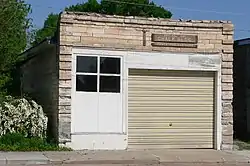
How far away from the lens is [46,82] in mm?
20172

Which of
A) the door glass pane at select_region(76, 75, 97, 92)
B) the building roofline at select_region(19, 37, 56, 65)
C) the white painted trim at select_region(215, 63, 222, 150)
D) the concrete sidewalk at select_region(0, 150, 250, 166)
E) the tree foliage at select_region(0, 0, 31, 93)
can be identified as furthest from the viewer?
the tree foliage at select_region(0, 0, 31, 93)

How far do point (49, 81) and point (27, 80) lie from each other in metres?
6.00

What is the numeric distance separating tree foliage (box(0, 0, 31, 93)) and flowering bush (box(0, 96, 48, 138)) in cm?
305

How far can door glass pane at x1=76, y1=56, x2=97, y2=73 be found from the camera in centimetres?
1789

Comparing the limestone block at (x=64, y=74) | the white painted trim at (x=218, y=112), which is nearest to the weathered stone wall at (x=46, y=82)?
the limestone block at (x=64, y=74)

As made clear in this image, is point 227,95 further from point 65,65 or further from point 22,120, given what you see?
point 22,120

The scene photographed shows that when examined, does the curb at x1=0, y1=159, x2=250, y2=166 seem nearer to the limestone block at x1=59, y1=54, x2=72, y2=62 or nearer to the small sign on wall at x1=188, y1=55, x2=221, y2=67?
the limestone block at x1=59, y1=54, x2=72, y2=62

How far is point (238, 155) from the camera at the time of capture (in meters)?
17.9

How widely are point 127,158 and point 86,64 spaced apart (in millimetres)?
3427

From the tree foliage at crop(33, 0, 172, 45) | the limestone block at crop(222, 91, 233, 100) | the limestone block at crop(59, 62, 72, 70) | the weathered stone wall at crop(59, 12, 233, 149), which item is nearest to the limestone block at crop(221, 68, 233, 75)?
the weathered stone wall at crop(59, 12, 233, 149)

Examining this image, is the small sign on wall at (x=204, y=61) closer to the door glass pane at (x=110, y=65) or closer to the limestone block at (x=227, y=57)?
the limestone block at (x=227, y=57)

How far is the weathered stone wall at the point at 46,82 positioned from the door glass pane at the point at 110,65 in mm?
1464

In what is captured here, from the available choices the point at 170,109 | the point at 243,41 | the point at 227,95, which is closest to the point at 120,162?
the point at 170,109

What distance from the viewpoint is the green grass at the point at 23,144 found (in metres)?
17.3
